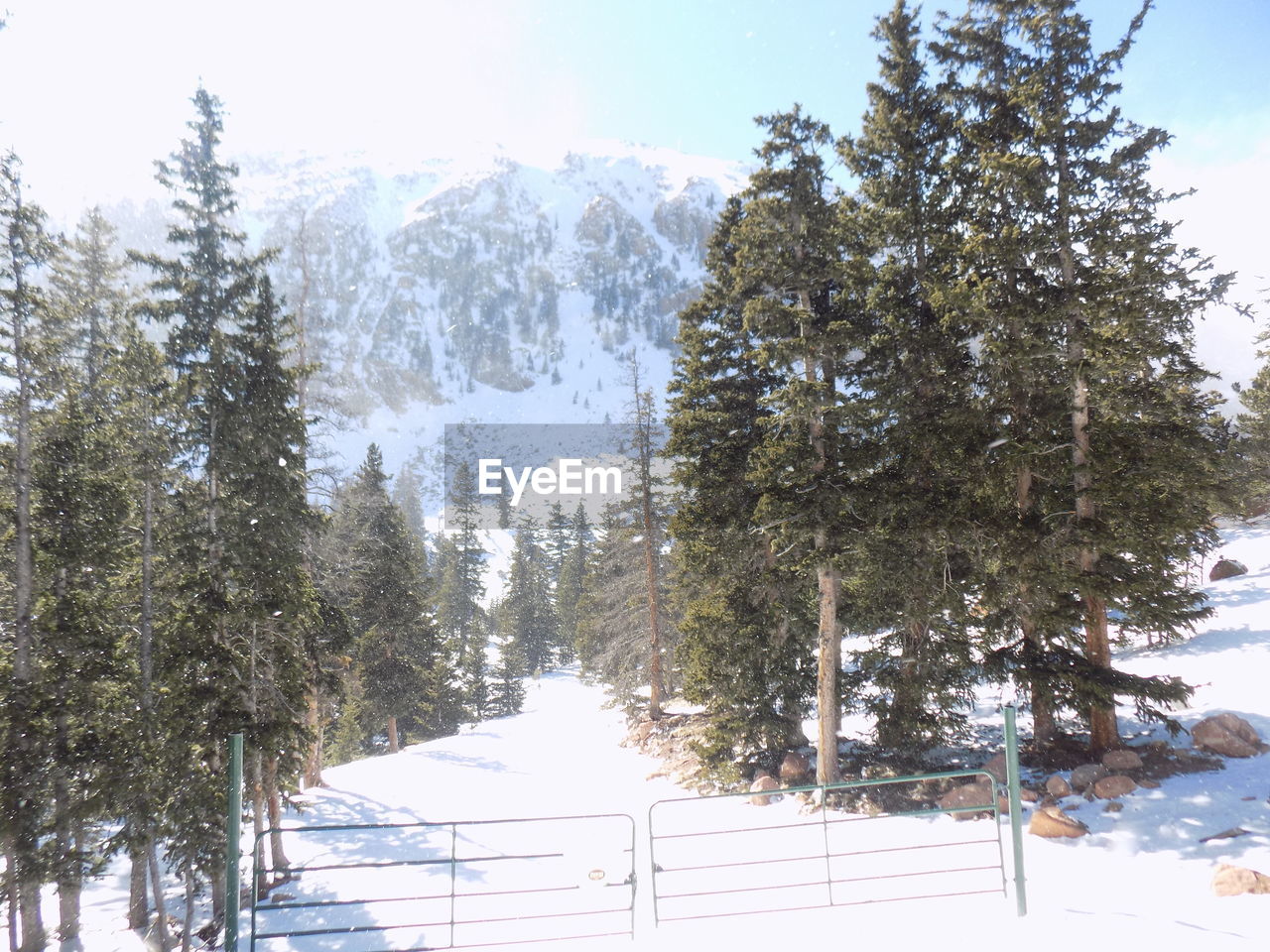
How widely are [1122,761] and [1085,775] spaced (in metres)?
0.75

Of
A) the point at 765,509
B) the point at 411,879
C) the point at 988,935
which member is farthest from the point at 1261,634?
the point at 411,879

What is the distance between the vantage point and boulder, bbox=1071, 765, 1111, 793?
10.3 m

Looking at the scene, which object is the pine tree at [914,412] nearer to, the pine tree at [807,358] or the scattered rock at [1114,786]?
the pine tree at [807,358]

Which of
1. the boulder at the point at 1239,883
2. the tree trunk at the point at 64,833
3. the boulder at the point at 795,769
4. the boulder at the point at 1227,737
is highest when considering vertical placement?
the boulder at the point at 1227,737

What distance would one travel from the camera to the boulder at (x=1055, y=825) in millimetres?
9352

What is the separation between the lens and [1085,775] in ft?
34.3

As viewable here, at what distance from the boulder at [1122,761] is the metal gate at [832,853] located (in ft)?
5.97

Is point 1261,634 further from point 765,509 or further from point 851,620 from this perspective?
point 765,509

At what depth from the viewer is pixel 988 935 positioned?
6344 millimetres

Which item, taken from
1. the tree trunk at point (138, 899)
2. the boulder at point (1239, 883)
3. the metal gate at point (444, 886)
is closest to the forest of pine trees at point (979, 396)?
the boulder at point (1239, 883)

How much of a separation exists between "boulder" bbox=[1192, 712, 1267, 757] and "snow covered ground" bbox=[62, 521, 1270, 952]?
346 mm

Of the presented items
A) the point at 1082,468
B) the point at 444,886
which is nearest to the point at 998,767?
the point at 1082,468

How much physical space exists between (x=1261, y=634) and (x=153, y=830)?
25.4 meters

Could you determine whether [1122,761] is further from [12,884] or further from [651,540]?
[12,884]
